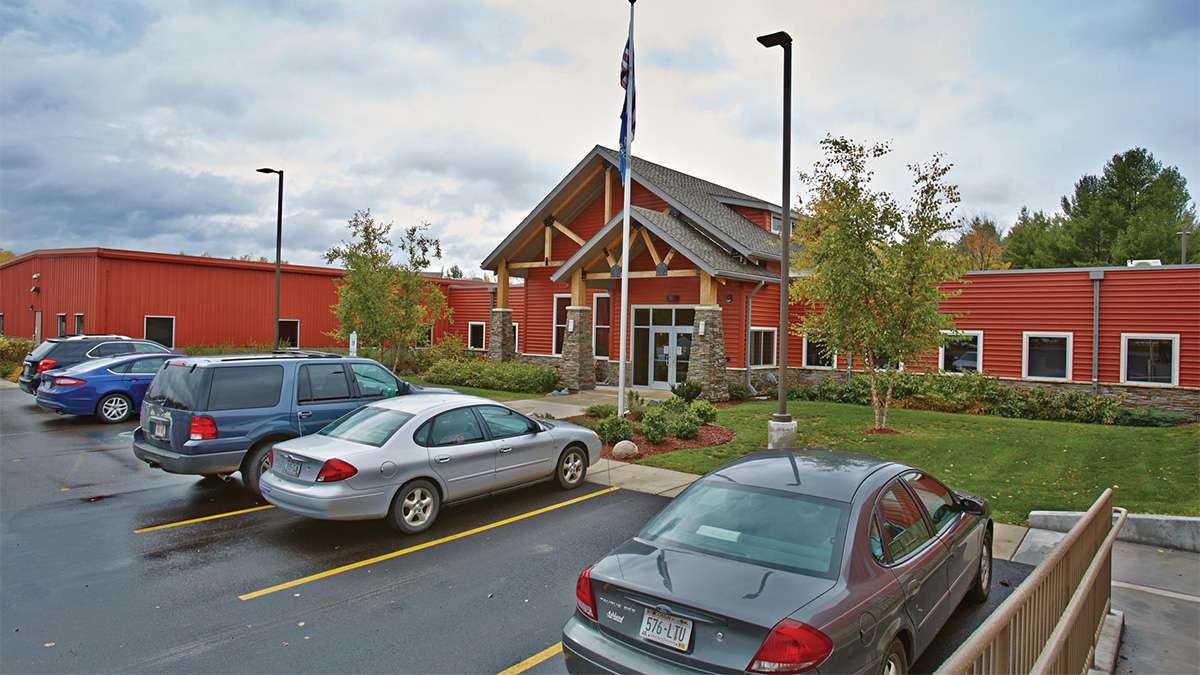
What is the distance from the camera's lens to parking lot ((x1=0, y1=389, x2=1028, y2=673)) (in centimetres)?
500

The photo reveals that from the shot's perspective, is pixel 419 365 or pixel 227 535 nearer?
pixel 227 535

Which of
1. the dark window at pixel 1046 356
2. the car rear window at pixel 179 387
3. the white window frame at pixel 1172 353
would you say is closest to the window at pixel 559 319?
the dark window at pixel 1046 356

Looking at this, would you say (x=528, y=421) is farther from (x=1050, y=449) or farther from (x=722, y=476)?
(x=1050, y=449)

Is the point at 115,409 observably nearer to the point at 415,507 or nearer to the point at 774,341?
the point at 415,507

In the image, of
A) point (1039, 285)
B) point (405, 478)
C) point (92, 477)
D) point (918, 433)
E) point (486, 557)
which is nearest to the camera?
point (486, 557)

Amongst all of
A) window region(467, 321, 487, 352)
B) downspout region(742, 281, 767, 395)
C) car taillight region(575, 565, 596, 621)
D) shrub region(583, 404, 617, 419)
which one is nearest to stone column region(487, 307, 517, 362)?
window region(467, 321, 487, 352)

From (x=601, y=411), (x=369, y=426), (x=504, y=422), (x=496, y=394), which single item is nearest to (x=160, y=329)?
(x=496, y=394)

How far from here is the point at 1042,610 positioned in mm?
3926

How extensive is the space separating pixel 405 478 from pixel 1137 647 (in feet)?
22.3

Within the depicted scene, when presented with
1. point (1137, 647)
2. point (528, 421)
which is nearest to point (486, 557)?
point (528, 421)

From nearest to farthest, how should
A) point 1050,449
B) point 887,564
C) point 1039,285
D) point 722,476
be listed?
point 887,564 → point 722,476 → point 1050,449 → point 1039,285

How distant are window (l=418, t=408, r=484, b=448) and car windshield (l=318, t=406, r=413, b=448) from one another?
331 mm

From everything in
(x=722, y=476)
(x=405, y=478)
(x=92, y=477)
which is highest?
(x=722, y=476)

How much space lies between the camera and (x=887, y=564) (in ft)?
13.9
